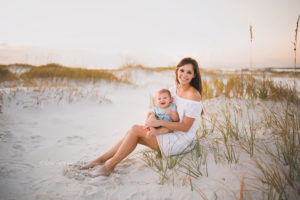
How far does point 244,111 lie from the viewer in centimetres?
395

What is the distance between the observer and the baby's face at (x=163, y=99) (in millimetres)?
2488

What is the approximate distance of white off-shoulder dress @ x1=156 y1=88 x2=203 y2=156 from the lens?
2.25m

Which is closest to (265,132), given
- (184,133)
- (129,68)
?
(184,133)

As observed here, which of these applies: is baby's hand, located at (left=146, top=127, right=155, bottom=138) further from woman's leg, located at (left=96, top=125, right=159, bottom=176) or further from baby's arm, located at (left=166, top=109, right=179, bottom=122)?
baby's arm, located at (left=166, top=109, right=179, bottom=122)

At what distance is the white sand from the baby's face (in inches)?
36.6

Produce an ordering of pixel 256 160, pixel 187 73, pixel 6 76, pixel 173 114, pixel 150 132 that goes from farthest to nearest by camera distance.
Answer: pixel 6 76 → pixel 187 73 → pixel 173 114 → pixel 150 132 → pixel 256 160

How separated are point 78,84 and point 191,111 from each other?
7.50 m

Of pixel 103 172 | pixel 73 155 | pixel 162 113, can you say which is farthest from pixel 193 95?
pixel 73 155

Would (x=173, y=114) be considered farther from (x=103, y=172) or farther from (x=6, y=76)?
(x=6, y=76)

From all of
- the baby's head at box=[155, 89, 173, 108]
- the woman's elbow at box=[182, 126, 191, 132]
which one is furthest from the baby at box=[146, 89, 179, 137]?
the woman's elbow at box=[182, 126, 191, 132]

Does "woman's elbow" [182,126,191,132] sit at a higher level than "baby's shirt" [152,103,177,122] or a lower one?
lower

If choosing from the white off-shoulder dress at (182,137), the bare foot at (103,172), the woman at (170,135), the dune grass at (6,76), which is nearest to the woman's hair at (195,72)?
the woman at (170,135)

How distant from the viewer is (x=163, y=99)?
2.49m

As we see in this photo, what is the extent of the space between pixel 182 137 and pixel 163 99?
2.02ft
